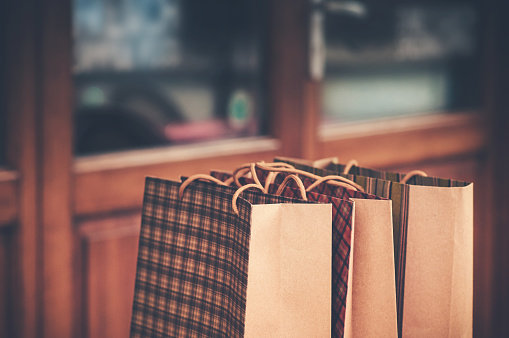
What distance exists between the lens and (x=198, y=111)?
208cm

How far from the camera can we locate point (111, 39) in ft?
6.14

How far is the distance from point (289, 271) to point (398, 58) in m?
1.90

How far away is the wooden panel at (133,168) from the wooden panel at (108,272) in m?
0.06

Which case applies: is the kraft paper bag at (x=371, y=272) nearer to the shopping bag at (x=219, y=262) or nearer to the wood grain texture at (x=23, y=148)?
the shopping bag at (x=219, y=262)

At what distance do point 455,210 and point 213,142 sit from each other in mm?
1204

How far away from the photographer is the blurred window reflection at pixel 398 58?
237cm

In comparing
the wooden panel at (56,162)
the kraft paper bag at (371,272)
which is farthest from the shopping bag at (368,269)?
the wooden panel at (56,162)

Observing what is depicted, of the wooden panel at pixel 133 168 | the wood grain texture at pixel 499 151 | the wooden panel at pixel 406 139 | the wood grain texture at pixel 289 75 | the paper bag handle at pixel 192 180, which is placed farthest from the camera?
the wood grain texture at pixel 499 151

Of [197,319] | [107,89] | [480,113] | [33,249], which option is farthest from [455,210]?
[480,113]

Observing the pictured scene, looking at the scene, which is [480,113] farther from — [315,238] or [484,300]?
[315,238]

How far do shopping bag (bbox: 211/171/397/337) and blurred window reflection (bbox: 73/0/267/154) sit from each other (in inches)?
41.8

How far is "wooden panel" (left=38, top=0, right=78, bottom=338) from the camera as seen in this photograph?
161 centimetres

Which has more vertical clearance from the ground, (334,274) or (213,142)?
(213,142)

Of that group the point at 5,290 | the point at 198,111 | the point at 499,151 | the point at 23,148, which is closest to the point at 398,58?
the point at 499,151
